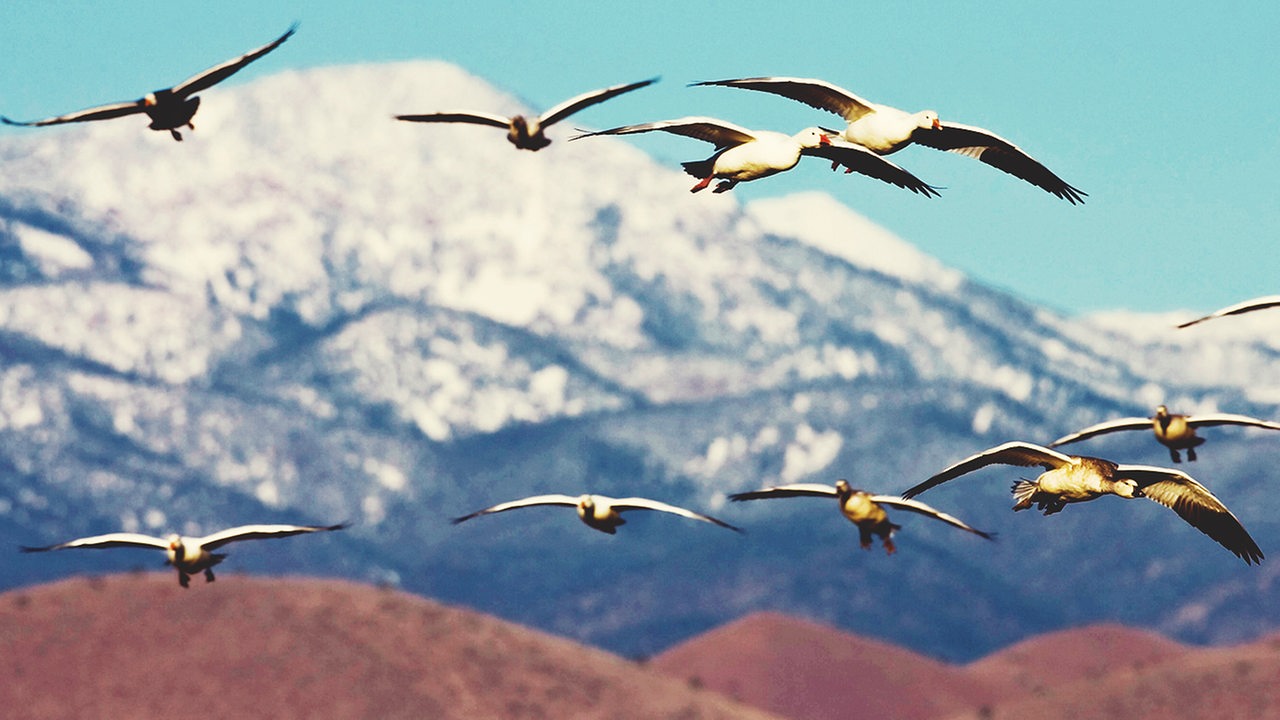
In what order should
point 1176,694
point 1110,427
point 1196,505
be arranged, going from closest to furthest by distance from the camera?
point 1110,427 < point 1196,505 < point 1176,694

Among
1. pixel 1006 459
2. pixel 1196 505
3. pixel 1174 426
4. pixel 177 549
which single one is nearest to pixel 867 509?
pixel 1006 459

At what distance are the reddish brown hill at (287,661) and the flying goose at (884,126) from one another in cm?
9380

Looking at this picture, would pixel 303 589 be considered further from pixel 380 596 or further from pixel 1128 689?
pixel 1128 689

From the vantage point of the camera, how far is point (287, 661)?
120 meters

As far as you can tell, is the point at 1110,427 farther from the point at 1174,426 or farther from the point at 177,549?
the point at 177,549

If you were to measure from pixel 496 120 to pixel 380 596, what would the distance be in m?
114

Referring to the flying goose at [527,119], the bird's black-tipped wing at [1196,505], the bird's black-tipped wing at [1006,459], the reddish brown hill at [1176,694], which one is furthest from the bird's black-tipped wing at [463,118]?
the reddish brown hill at [1176,694]

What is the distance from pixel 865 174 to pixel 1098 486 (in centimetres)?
539

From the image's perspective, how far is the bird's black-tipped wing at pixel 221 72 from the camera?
20453 mm

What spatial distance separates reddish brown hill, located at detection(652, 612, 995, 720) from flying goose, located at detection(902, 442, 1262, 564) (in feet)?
487

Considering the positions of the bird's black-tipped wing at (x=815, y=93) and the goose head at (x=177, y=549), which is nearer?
the bird's black-tipped wing at (x=815, y=93)

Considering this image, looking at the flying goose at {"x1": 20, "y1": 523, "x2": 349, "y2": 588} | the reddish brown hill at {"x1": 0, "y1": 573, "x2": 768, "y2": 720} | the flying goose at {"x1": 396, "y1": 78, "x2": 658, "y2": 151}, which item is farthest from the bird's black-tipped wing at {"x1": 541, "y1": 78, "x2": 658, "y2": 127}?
the reddish brown hill at {"x1": 0, "y1": 573, "x2": 768, "y2": 720}

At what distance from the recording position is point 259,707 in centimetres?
11325

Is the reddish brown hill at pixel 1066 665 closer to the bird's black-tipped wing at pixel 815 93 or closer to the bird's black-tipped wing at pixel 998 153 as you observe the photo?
the bird's black-tipped wing at pixel 998 153
